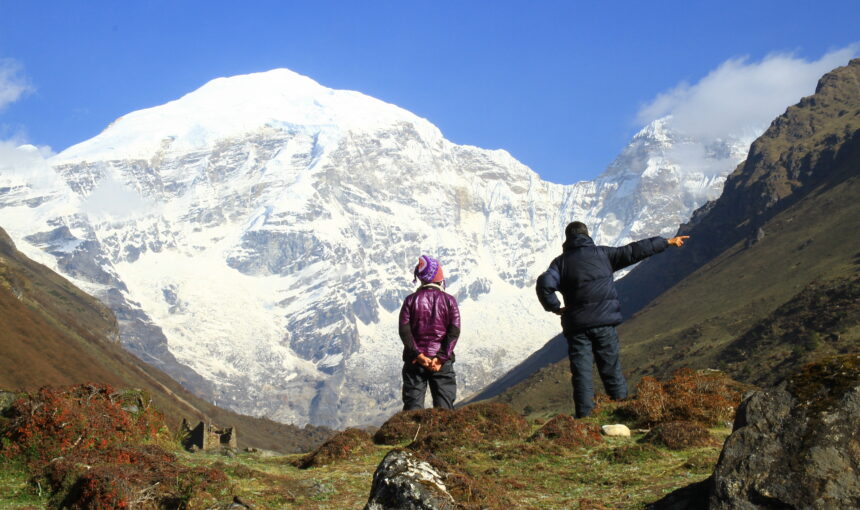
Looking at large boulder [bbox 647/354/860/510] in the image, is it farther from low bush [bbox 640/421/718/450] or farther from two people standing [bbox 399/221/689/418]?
two people standing [bbox 399/221/689/418]

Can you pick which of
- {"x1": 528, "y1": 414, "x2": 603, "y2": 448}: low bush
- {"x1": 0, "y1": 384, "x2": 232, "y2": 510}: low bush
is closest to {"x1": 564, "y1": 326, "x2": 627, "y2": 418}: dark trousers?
{"x1": 528, "y1": 414, "x2": 603, "y2": 448}: low bush

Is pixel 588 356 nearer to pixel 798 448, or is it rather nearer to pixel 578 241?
pixel 578 241

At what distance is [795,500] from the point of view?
24.7 ft

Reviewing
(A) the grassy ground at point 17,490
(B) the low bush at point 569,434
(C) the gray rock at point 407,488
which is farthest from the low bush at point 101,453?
(B) the low bush at point 569,434

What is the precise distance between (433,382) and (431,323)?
1.31m

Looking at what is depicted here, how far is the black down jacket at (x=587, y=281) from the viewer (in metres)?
16.7

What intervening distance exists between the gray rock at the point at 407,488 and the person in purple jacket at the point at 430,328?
8.57 meters

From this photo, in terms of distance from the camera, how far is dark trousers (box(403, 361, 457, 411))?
1798cm

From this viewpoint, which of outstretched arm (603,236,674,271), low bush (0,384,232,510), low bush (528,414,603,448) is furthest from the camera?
outstretched arm (603,236,674,271)

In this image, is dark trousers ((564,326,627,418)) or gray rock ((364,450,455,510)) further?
dark trousers ((564,326,627,418))

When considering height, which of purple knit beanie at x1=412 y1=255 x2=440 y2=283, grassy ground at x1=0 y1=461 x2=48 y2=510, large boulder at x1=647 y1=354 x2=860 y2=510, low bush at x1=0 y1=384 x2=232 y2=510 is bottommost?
grassy ground at x1=0 y1=461 x2=48 y2=510

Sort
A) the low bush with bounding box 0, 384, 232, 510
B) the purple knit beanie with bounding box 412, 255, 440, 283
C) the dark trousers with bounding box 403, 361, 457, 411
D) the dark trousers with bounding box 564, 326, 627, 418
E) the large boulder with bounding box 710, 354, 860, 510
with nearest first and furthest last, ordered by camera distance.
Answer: the large boulder with bounding box 710, 354, 860, 510 → the low bush with bounding box 0, 384, 232, 510 → the dark trousers with bounding box 564, 326, 627, 418 → the purple knit beanie with bounding box 412, 255, 440, 283 → the dark trousers with bounding box 403, 361, 457, 411

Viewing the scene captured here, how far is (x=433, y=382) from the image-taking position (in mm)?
18078

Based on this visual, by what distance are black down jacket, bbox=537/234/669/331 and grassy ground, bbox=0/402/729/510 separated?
2.40 m
